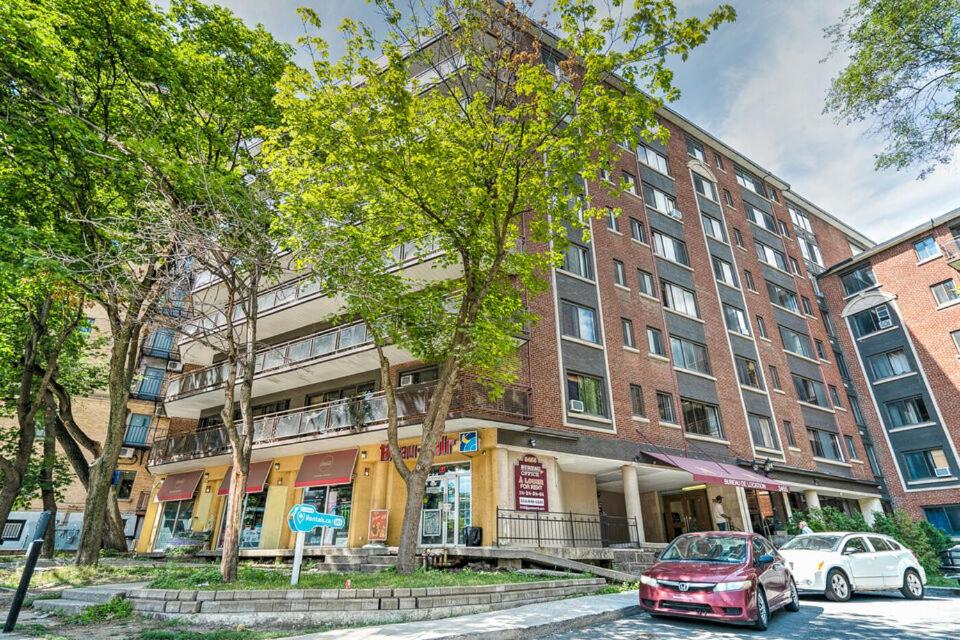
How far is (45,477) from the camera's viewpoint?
61.0 ft

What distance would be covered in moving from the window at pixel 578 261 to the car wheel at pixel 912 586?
13187 mm

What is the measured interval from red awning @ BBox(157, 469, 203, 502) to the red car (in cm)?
2178

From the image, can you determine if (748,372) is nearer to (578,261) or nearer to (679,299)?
(679,299)

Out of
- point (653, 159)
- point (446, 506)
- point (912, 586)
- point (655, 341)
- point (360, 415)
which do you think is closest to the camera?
point (912, 586)

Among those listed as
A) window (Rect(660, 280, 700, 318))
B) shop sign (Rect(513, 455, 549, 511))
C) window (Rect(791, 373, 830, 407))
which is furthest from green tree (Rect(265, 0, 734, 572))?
window (Rect(791, 373, 830, 407))

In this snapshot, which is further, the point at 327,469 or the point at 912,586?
the point at 327,469

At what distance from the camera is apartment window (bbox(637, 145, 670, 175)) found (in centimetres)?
2801

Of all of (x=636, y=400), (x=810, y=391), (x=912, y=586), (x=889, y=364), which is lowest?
(x=912, y=586)

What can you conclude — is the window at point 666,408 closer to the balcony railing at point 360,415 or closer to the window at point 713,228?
the balcony railing at point 360,415

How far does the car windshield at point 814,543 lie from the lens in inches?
459

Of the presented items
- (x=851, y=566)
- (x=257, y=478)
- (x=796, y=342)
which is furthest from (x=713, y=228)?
(x=257, y=478)

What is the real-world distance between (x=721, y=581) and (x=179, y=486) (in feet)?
79.8

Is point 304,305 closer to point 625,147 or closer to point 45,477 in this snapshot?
point 45,477

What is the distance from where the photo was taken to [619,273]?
22328mm
